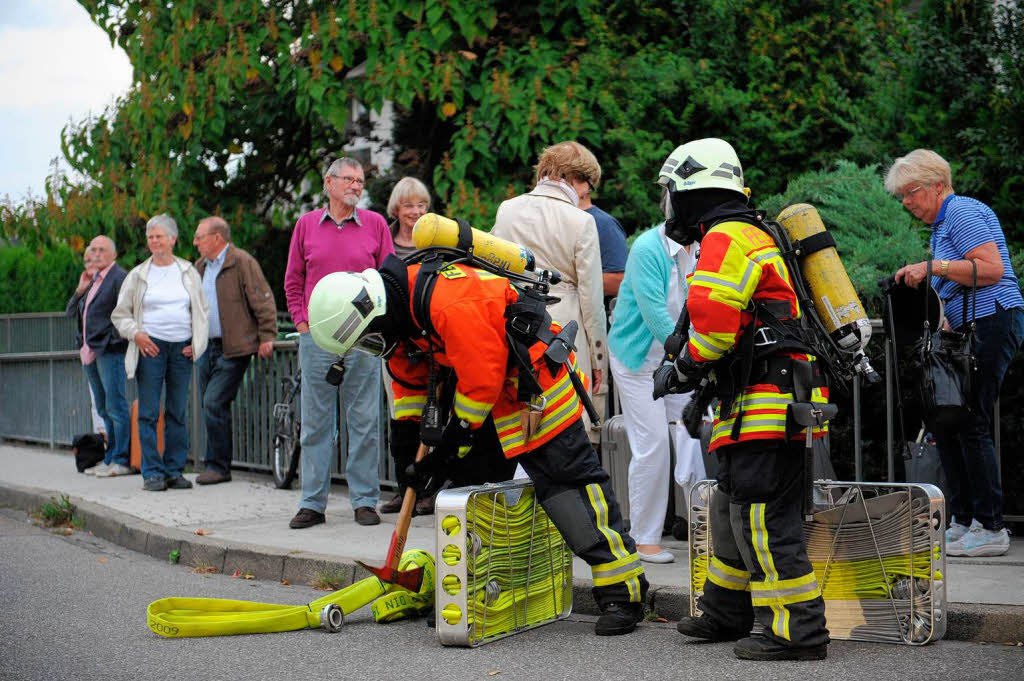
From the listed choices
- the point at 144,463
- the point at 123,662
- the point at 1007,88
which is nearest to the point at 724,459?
the point at 123,662

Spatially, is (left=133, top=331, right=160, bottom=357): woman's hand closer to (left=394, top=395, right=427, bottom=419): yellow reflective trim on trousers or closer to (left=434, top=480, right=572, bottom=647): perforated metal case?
(left=394, top=395, right=427, bottom=419): yellow reflective trim on trousers

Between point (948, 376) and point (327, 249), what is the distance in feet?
12.4

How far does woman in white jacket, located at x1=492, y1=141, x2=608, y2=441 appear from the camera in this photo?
634cm

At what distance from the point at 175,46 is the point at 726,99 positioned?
204 inches

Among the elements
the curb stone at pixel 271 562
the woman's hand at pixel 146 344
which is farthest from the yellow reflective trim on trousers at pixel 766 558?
the woman's hand at pixel 146 344

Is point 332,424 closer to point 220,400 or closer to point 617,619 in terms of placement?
point 220,400

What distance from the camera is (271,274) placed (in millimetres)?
12867

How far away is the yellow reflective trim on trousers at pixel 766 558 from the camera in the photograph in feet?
15.2

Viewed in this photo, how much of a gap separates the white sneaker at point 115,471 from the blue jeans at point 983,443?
23.3ft

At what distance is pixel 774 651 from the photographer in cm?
465

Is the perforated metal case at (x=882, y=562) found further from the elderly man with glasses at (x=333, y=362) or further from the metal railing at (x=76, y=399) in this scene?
the elderly man with glasses at (x=333, y=362)

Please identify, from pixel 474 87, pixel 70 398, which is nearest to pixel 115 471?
pixel 70 398

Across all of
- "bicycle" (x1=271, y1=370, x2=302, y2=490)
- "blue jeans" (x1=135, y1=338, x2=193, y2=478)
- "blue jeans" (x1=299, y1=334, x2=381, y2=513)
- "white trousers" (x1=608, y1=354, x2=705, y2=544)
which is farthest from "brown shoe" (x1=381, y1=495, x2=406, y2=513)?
"white trousers" (x1=608, y1=354, x2=705, y2=544)

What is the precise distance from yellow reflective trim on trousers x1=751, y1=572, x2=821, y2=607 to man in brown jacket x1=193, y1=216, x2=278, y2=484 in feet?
19.6
